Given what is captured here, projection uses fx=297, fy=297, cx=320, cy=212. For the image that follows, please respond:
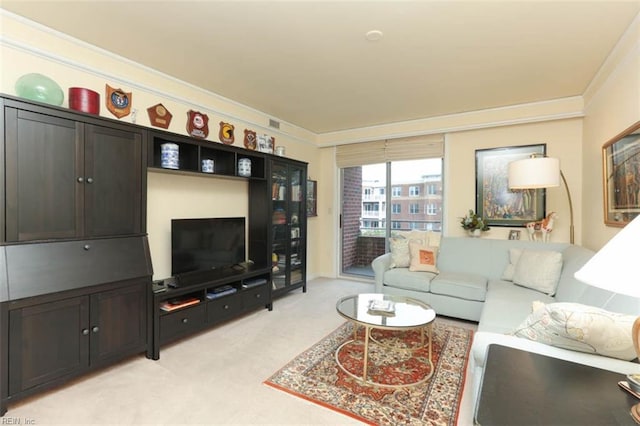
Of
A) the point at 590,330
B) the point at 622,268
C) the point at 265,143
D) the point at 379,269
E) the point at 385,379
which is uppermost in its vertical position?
the point at 265,143

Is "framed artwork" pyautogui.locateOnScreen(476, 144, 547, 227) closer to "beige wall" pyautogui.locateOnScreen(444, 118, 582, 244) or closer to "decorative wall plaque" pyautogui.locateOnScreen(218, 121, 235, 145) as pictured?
"beige wall" pyautogui.locateOnScreen(444, 118, 582, 244)

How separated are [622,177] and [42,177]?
4216 mm

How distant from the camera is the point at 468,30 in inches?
87.0

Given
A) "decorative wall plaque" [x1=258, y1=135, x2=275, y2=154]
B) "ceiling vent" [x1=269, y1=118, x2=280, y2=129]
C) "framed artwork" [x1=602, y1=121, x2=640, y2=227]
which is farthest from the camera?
"ceiling vent" [x1=269, y1=118, x2=280, y2=129]

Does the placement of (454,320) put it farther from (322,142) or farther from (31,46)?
(31,46)

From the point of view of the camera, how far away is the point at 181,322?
2672 millimetres

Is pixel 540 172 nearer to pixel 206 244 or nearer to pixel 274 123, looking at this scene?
pixel 274 123

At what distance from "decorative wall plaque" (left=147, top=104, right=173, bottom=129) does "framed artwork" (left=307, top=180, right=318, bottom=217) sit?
251cm

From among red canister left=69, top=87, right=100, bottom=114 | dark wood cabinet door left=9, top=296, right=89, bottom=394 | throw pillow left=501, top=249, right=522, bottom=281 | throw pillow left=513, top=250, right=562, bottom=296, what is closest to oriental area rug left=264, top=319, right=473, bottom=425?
throw pillow left=513, top=250, right=562, bottom=296

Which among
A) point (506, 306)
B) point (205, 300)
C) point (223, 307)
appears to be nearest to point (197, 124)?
point (205, 300)

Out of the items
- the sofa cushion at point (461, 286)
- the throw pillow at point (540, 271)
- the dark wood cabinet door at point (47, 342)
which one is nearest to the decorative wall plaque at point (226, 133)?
the dark wood cabinet door at point (47, 342)

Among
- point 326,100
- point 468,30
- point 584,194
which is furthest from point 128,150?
point 584,194

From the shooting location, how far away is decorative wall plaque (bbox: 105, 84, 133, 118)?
2.59m

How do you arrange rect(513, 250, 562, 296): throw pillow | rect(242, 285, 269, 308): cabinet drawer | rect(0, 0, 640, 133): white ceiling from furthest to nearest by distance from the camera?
rect(242, 285, 269, 308): cabinet drawer, rect(513, 250, 562, 296): throw pillow, rect(0, 0, 640, 133): white ceiling
